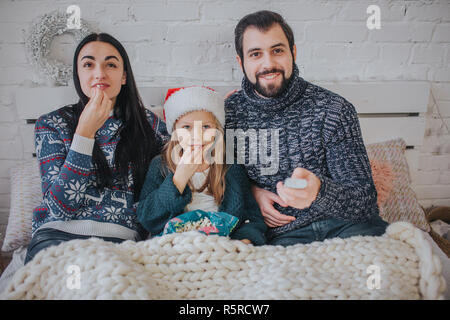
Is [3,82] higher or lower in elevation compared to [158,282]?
higher

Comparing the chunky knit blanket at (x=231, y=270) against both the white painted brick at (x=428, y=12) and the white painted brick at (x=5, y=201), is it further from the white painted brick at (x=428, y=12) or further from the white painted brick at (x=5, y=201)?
the white painted brick at (x=428, y=12)

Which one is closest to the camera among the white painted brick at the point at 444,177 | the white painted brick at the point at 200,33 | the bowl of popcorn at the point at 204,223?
the bowl of popcorn at the point at 204,223

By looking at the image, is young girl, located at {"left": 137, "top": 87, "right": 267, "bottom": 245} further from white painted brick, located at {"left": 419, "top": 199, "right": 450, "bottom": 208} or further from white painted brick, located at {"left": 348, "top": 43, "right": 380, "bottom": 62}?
white painted brick, located at {"left": 419, "top": 199, "right": 450, "bottom": 208}

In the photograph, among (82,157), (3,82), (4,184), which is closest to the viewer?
(82,157)

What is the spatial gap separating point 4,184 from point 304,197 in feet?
4.11

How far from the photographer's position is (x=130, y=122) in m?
1.15

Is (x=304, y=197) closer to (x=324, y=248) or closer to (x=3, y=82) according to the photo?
(x=324, y=248)

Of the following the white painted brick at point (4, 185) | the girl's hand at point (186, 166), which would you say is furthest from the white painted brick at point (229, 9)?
the white painted brick at point (4, 185)

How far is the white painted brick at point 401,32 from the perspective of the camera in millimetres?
1365

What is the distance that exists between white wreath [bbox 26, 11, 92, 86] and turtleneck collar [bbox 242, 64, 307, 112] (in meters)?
0.68

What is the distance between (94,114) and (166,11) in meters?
0.54

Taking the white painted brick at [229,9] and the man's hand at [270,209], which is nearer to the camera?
the man's hand at [270,209]

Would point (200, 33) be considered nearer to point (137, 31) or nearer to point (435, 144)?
point (137, 31)
